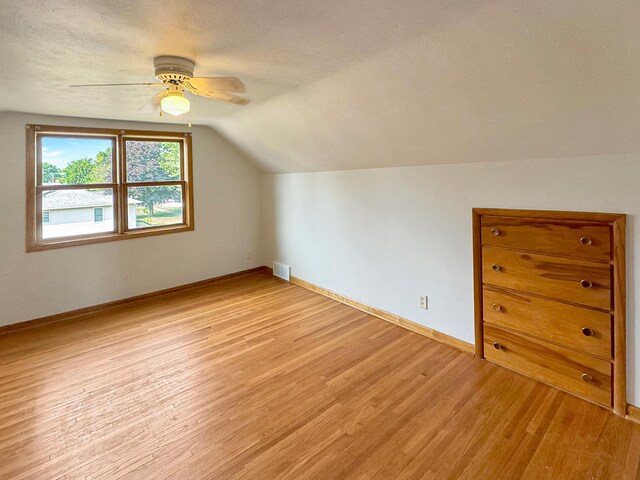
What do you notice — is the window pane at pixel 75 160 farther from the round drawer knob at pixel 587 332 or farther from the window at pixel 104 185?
the round drawer knob at pixel 587 332

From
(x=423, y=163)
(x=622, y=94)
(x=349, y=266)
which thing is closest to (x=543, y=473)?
(x=622, y=94)

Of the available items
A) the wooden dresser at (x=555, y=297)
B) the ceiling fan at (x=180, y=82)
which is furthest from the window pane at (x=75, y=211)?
the wooden dresser at (x=555, y=297)

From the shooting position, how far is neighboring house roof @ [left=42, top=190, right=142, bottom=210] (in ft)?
12.0

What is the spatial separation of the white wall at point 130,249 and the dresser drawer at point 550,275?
11.4 feet

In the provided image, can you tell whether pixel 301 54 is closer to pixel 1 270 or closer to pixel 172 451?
pixel 172 451

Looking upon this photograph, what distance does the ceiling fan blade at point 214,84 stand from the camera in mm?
2080

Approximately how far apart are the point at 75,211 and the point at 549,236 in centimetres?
451

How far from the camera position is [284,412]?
219cm

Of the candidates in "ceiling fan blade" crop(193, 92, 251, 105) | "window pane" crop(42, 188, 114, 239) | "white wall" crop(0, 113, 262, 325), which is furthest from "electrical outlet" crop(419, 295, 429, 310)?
"window pane" crop(42, 188, 114, 239)

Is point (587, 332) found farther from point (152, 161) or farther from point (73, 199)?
point (73, 199)

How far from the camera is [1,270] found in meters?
3.39

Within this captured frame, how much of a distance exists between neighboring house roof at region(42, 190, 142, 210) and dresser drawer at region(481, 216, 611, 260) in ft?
13.1

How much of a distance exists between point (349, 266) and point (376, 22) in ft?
8.81

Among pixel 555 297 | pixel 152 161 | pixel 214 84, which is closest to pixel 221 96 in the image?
pixel 214 84
